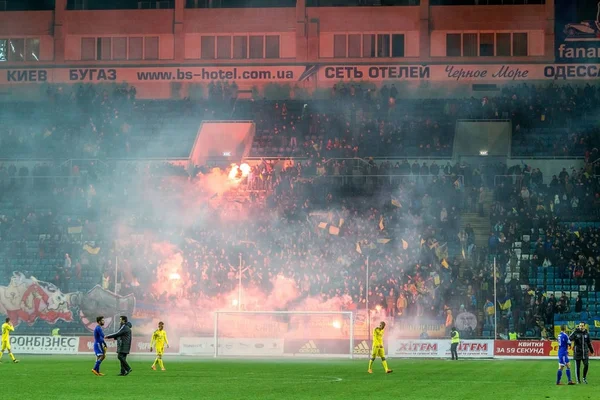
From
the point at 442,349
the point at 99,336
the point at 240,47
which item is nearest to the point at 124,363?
the point at 99,336

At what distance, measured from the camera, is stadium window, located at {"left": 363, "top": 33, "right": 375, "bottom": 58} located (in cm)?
6275

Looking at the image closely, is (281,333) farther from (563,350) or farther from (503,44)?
(503,44)

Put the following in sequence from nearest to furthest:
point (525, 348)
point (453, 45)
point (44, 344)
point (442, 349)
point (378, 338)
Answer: point (378, 338), point (525, 348), point (442, 349), point (44, 344), point (453, 45)

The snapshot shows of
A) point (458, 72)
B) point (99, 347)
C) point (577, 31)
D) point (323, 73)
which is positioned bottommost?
point (99, 347)

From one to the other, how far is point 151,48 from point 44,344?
2310cm

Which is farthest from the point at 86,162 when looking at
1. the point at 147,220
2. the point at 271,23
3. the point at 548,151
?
the point at 548,151

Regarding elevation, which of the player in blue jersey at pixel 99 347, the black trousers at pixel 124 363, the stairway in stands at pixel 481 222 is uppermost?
the stairway in stands at pixel 481 222

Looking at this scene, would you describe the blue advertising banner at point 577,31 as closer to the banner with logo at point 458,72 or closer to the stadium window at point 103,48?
the banner with logo at point 458,72

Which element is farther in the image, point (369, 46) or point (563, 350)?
point (369, 46)

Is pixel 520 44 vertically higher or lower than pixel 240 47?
lower

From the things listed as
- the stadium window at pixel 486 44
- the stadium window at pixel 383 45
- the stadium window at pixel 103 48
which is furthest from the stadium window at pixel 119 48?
the stadium window at pixel 486 44

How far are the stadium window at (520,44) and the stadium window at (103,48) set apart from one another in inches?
987

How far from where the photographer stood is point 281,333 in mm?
47469

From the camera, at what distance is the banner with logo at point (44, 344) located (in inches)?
1886
